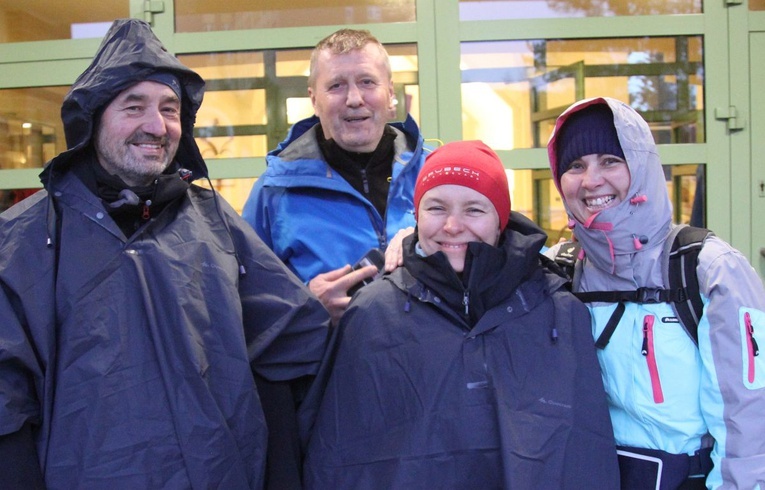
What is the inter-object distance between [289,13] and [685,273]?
283 cm

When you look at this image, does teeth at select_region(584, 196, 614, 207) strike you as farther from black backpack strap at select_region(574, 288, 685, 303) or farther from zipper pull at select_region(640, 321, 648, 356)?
zipper pull at select_region(640, 321, 648, 356)

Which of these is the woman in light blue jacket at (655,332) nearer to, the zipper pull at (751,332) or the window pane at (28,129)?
the zipper pull at (751,332)

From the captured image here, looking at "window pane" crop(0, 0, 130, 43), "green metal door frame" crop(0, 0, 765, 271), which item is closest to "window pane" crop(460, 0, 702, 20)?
"green metal door frame" crop(0, 0, 765, 271)

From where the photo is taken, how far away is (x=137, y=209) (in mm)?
1928

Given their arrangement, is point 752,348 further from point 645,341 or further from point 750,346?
point 645,341

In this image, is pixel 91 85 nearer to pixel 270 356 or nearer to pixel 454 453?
pixel 270 356

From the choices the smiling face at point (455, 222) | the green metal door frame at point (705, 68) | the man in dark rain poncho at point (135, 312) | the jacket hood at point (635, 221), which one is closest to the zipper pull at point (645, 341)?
the jacket hood at point (635, 221)

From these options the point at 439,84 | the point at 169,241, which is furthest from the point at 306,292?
the point at 439,84

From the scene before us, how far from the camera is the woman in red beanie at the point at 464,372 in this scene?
1.82 meters

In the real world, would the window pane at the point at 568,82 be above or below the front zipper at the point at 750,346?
above

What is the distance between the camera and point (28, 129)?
4.13 metres

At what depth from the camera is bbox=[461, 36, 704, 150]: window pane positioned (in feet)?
12.8

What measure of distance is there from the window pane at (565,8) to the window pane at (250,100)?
0.52 m

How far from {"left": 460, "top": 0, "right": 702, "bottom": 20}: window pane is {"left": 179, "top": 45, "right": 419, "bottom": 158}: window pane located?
52cm
